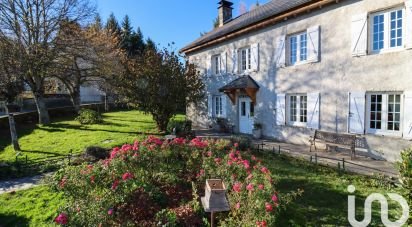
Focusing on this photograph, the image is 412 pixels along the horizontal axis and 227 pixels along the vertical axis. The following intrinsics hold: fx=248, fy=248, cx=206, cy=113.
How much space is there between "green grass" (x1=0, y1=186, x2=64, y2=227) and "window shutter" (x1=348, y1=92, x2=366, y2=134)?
385 inches

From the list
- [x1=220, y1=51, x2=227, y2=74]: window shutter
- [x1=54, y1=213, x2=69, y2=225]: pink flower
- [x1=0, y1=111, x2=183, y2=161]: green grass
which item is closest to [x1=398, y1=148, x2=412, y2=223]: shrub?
[x1=54, y1=213, x2=69, y2=225]: pink flower

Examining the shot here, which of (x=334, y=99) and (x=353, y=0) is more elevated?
(x=353, y=0)

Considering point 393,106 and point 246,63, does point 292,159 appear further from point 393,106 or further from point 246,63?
point 246,63

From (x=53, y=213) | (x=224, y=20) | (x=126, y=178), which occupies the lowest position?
(x=53, y=213)

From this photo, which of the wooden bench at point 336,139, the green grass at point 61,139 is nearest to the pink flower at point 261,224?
the wooden bench at point 336,139

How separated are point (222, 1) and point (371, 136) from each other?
16.4 meters

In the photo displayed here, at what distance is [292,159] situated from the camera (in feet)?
29.7

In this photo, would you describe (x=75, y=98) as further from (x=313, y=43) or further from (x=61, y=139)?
(x=313, y=43)

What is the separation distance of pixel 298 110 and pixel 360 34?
4015 mm

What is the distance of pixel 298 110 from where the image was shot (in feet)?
38.2

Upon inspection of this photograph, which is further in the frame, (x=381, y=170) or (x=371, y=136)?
(x=371, y=136)

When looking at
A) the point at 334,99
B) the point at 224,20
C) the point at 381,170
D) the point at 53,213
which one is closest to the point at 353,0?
the point at 334,99

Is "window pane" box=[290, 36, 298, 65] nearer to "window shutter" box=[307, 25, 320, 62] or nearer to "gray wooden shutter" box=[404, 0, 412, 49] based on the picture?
"window shutter" box=[307, 25, 320, 62]

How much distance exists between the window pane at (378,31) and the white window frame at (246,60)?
20.8 ft
